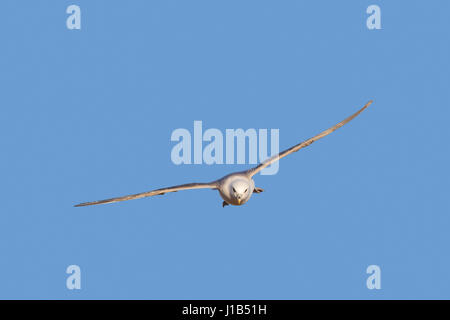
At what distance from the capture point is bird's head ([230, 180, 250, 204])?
17.6 m

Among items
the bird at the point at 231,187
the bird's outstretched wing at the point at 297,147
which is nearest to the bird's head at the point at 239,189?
the bird at the point at 231,187

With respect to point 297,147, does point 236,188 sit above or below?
below

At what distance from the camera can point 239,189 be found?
17.6 metres

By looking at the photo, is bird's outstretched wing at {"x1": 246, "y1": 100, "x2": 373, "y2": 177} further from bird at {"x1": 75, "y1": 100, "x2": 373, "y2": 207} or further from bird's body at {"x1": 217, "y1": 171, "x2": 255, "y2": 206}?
bird's body at {"x1": 217, "y1": 171, "x2": 255, "y2": 206}

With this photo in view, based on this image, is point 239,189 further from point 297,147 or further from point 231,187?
point 297,147

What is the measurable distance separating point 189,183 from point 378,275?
5028mm

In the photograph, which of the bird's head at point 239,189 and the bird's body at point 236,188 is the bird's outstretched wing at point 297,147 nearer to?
the bird's body at point 236,188

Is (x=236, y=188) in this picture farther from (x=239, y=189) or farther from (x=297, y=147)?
(x=297, y=147)

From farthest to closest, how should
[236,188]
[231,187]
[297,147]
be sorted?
1. [297,147]
2. [231,187]
3. [236,188]

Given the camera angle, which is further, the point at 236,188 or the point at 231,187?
the point at 231,187

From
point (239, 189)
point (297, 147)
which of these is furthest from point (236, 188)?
point (297, 147)

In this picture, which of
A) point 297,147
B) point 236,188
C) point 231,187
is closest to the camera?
point 236,188
